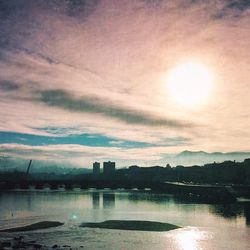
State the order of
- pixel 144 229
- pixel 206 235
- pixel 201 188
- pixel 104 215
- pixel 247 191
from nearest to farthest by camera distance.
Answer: pixel 206 235, pixel 144 229, pixel 104 215, pixel 247 191, pixel 201 188

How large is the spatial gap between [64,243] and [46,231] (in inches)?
481

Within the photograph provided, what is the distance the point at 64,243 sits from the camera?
53344mm

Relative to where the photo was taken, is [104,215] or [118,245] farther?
[104,215]

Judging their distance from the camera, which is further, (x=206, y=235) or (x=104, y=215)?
(x=104, y=215)

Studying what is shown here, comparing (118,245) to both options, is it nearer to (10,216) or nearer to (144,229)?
(144,229)

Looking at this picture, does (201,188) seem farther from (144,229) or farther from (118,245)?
(118,245)

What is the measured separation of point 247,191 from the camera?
163125 mm

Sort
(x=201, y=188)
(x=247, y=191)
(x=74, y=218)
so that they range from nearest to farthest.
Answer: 1. (x=74, y=218)
2. (x=247, y=191)
3. (x=201, y=188)

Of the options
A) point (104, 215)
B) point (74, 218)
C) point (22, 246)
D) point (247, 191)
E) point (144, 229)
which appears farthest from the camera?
point (247, 191)

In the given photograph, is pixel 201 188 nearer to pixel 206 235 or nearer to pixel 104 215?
pixel 104 215

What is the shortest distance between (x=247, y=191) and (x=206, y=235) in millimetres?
109940

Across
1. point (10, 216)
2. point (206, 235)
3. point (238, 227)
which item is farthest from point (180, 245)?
point (10, 216)

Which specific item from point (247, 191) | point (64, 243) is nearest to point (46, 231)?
point (64, 243)

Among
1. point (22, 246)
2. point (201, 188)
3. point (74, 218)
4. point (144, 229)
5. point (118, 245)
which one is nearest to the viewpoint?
point (22, 246)
